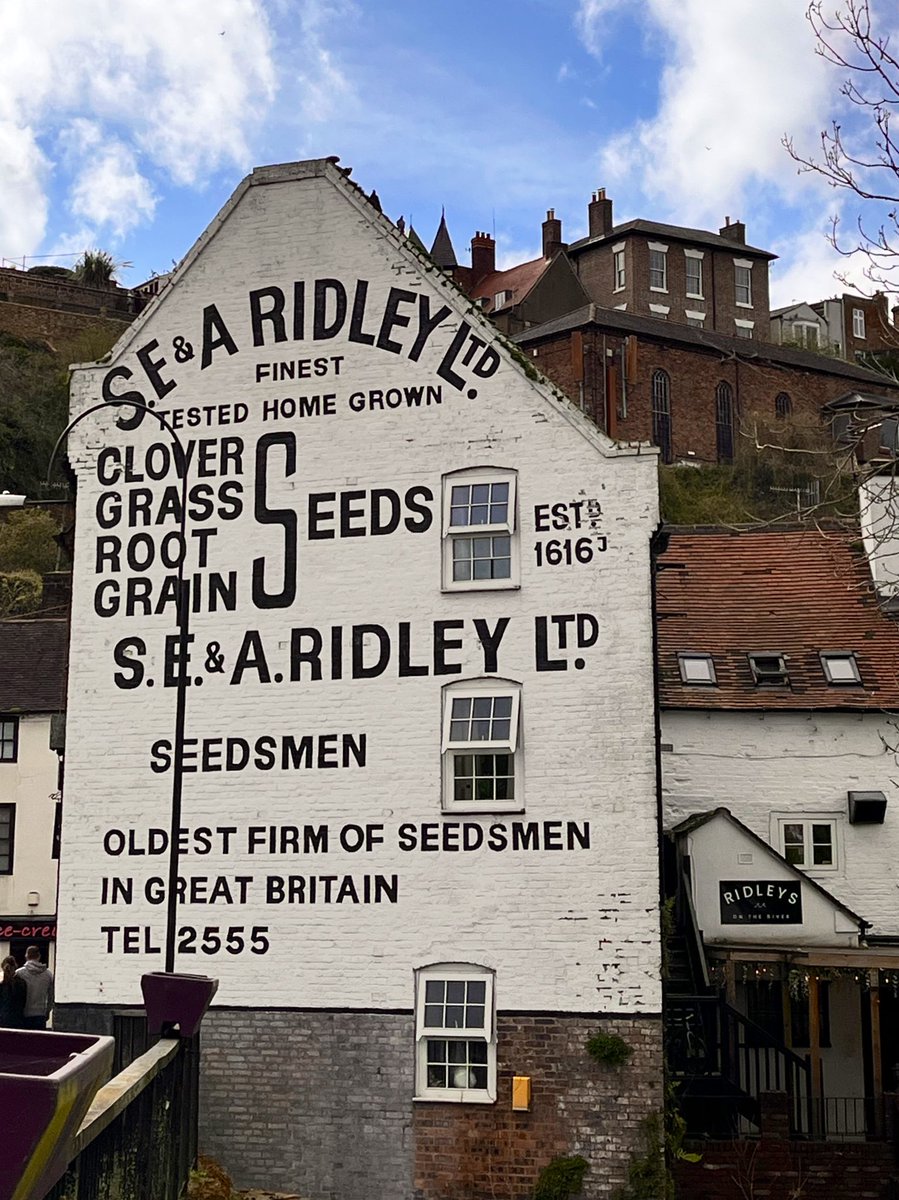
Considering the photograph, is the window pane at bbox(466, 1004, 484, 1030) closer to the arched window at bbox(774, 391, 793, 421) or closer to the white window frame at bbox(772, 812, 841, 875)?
the white window frame at bbox(772, 812, 841, 875)

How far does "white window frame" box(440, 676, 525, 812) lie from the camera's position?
67.6 feet

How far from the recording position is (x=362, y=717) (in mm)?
21359

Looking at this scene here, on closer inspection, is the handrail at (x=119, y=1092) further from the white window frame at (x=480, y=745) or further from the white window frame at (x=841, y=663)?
the white window frame at (x=841, y=663)

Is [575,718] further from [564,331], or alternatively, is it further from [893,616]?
[564,331]

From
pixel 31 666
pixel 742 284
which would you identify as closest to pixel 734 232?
pixel 742 284

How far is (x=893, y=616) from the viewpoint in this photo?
29.5 meters

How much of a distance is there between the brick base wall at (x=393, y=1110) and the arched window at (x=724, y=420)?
56451mm

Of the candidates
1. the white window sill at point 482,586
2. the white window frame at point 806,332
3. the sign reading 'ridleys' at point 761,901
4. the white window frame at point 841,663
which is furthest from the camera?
the white window frame at point 806,332

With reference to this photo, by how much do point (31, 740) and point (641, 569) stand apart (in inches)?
1088

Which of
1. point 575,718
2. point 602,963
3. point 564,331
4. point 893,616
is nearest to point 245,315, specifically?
point 575,718

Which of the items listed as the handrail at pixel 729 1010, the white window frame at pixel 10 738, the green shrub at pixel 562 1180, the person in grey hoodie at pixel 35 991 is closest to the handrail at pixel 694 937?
the handrail at pixel 729 1010

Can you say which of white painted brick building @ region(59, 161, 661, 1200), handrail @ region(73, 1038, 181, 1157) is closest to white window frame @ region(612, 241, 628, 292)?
white painted brick building @ region(59, 161, 661, 1200)

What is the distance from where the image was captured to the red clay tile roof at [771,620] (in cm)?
2792

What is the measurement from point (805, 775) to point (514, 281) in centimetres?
7065
